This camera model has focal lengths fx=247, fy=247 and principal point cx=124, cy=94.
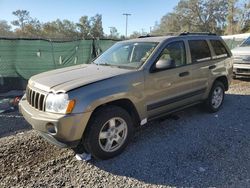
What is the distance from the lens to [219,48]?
19.0 feet

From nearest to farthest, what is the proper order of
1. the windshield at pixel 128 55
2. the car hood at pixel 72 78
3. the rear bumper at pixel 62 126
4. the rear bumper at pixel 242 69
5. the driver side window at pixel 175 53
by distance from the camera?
1. the rear bumper at pixel 62 126
2. the car hood at pixel 72 78
3. the windshield at pixel 128 55
4. the driver side window at pixel 175 53
5. the rear bumper at pixel 242 69

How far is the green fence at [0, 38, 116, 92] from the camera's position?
7.82 m

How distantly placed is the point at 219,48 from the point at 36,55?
5892mm

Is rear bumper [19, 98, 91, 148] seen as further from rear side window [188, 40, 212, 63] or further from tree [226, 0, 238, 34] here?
tree [226, 0, 238, 34]

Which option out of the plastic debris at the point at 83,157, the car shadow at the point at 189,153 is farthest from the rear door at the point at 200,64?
the plastic debris at the point at 83,157

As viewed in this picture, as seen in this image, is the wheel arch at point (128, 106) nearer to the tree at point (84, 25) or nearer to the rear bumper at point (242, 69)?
the rear bumper at point (242, 69)

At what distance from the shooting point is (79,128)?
3.23 metres

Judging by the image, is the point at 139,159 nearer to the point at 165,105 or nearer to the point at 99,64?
the point at 165,105

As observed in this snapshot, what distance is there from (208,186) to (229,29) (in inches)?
2418

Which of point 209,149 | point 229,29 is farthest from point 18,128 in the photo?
point 229,29

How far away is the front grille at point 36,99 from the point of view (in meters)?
3.39

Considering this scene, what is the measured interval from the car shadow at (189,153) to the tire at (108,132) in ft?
0.51

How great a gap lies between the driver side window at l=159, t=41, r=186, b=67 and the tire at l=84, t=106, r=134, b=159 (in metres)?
1.32

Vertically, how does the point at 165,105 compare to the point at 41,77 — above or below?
below
